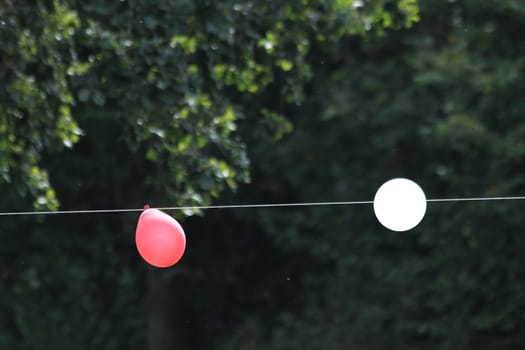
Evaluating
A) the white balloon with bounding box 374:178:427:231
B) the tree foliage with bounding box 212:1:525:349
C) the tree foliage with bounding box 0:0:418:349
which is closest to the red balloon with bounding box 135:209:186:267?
the white balloon with bounding box 374:178:427:231

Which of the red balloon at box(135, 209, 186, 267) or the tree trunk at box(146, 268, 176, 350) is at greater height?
the tree trunk at box(146, 268, 176, 350)

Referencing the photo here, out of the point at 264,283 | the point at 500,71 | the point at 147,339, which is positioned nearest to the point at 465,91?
the point at 500,71

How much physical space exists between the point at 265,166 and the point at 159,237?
5.32 meters

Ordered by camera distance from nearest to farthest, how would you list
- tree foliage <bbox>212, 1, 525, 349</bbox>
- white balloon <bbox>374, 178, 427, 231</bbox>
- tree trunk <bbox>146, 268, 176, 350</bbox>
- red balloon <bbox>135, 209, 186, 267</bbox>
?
white balloon <bbox>374, 178, 427, 231</bbox> → red balloon <bbox>135, 209, 186, 267</bbox> → tree foliage <bbox>212, 1, 525, 349</bbox> → tree trunk <bbox>146, 268, 176, 350</bbox>

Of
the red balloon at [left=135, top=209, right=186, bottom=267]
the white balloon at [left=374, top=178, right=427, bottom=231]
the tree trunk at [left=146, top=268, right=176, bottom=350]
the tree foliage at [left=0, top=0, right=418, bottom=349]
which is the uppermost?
the tree trunk at [left=146, top=268, right=176, bottom=350]

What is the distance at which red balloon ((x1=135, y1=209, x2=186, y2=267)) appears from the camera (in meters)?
3.30

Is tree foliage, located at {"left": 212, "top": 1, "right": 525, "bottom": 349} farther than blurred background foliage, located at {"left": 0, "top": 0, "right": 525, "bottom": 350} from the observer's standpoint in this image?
Yes

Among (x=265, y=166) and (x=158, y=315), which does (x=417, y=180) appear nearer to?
(x=265, y=166)

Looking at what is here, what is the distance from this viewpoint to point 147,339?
9.20 metres

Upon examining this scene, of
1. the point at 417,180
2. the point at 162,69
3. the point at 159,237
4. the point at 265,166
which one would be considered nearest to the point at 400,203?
the point at 159,237

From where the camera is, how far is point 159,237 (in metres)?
3.30

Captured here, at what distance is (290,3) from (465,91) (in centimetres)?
281

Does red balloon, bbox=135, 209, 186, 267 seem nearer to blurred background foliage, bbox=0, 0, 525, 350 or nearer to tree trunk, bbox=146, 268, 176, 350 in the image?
blurred background foliage, bbox=0, 0, 525, 350

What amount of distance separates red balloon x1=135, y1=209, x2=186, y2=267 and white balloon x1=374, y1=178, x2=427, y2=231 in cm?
67
